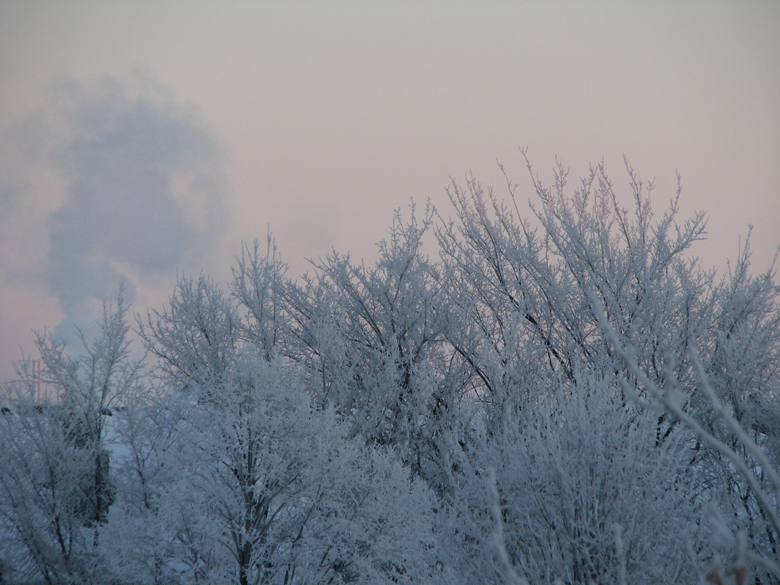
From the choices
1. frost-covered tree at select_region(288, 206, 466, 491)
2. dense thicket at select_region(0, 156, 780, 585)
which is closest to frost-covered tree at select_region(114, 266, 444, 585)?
dense thicket at select_region(0, 156, 780, 585)

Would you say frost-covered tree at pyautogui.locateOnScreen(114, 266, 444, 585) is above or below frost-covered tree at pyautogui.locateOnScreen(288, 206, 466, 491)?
below

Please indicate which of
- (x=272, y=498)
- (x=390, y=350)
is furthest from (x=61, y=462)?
(x=390, y=350)

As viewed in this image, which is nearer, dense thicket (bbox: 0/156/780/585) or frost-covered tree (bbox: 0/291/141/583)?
dense thicket (bbox: 0/156/780/585)

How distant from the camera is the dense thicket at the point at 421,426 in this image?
7.25 m

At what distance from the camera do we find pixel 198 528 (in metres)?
7.79

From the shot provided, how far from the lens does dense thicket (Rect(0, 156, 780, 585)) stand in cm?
725

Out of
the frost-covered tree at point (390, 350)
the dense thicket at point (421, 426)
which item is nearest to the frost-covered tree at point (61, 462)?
the dense thicket at point (421, 426)

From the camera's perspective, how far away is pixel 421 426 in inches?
514

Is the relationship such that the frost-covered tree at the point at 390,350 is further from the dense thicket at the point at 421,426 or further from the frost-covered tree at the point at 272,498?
the frost-covered tree at the point at 272,498

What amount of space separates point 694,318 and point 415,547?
26.8 ft

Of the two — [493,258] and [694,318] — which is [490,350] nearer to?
[493,258]

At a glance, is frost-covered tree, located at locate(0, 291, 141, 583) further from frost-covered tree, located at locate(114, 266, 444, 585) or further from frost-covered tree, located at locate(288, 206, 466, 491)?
frost-covered tree, located at locate(288, 206, 466, 491)

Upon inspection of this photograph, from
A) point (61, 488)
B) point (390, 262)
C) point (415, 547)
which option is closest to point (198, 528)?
point (415, 547)

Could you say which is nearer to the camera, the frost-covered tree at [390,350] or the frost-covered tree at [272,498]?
the frost-covered tree at [272,498]
